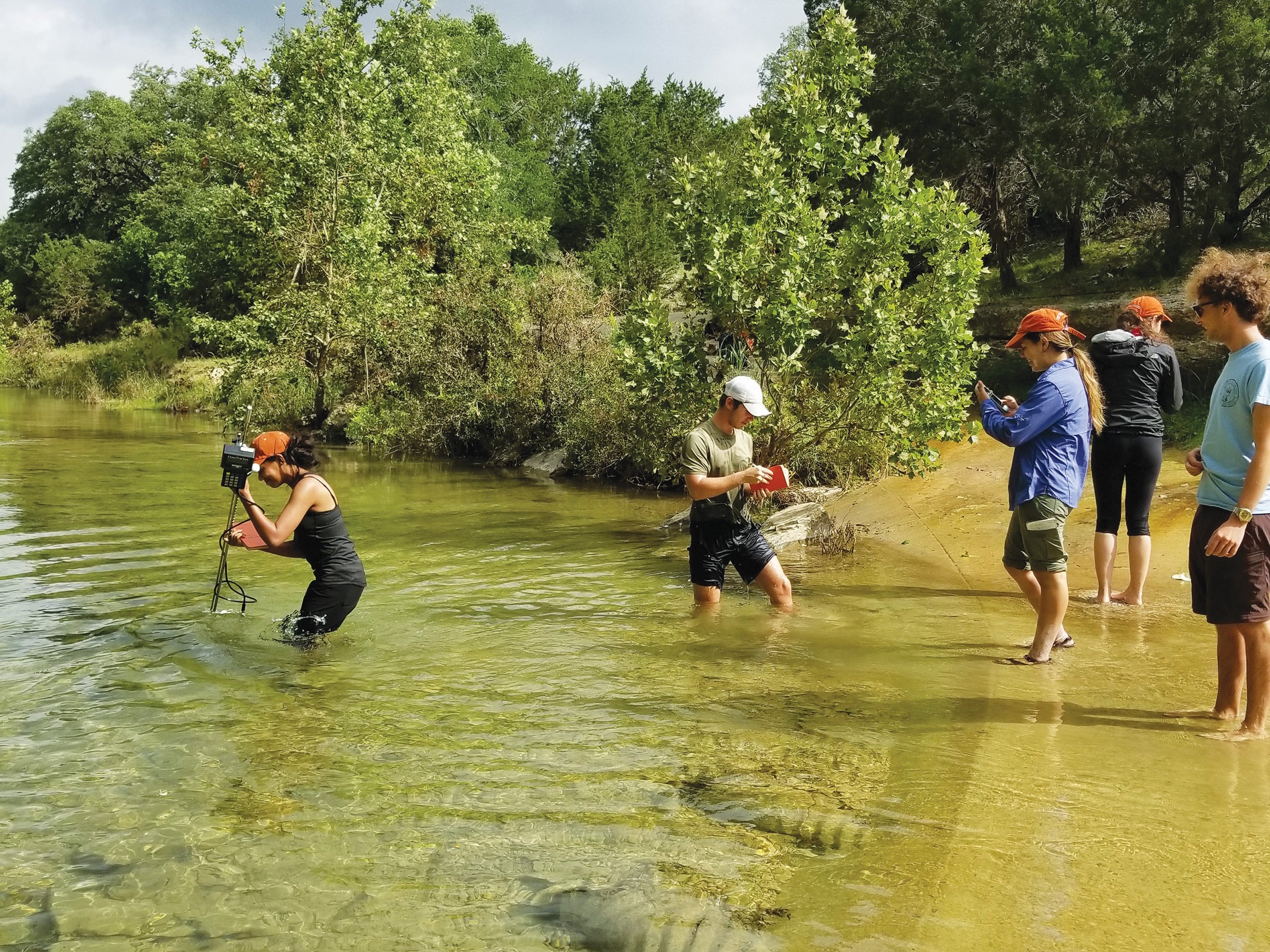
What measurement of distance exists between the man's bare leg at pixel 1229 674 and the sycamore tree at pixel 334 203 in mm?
19902

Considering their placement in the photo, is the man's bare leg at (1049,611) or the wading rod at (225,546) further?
the wading rod at (225,546)

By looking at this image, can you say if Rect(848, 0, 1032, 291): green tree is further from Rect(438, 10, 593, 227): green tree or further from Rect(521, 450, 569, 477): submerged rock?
Rect(438, 10, 593, 227): green tree

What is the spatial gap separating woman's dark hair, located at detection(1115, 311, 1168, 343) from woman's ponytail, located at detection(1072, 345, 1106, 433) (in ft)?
5.11

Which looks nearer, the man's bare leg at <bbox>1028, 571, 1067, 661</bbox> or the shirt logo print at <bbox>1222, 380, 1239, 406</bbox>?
the shirt logo print at <bbox>1222, 380, 1239, 406</bbox>

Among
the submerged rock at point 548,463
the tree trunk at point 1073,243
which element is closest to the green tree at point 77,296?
the submerged rock at point 548,463

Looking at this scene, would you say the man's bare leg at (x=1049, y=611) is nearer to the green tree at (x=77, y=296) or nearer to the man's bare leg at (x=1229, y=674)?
the man's bare leg at (x=1229, y=674)

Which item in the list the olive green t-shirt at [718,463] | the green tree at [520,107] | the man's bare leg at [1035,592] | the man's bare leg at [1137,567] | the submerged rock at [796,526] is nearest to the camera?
the man's bare leg at [1035,592]

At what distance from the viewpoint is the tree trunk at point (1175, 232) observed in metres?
19.5

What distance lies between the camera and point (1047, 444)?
21.0ft

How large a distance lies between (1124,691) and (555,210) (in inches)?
1656

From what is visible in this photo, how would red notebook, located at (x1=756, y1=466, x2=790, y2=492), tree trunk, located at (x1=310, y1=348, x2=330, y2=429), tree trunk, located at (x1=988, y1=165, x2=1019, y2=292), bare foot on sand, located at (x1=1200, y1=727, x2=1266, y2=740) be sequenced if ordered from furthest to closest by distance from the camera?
tree trunk, located at (x1=310, y1=348, x2=330, y2=429) < tree trunk, located at (x1=988, y1=165, x2=1019, y2=292) < red notebook, located at (x1=756, y1=466, x2=790, y2=492) < bare foot on sand, located at (x1=1200, y1=727, x2=1266, y2=740)

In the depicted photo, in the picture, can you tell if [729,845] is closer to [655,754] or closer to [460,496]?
[655,754]

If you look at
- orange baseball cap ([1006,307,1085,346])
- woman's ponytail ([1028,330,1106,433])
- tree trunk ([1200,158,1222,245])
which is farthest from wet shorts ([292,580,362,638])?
tree trunk ([1200,158,1222,245])

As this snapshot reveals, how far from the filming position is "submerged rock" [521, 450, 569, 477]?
62.1ft
